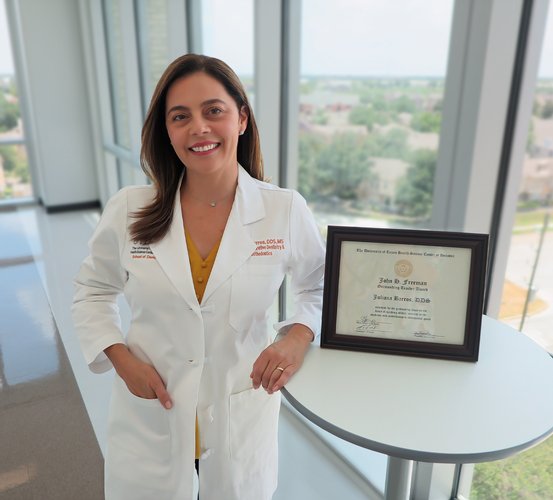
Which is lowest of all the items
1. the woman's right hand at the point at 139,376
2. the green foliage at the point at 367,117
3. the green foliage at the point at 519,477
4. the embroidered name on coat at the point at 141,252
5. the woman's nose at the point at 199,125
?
the green foliage at the point at 519,477

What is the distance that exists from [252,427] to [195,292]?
41 cm

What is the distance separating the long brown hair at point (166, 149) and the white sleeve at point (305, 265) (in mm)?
212

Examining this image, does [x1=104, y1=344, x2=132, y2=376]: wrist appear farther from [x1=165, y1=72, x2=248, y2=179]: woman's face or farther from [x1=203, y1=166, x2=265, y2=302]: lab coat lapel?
[x1=165, y1=72, x2=248, y2=179]: woman's face

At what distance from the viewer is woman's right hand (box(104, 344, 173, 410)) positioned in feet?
4.19

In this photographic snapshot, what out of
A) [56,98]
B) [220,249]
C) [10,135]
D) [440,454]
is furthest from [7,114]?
[440,454]

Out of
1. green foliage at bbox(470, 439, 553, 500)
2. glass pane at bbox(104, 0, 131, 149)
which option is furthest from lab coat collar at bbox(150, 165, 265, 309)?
glass pane at bbox(104, 0, 131, 149)

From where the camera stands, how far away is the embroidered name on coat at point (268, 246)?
126 cm

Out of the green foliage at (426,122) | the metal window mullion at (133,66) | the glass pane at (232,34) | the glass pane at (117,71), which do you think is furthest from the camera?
the glass pane at (117,71)

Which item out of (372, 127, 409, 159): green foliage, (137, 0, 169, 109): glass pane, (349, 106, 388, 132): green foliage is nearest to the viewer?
(372, 127, 409, 159): green foliage

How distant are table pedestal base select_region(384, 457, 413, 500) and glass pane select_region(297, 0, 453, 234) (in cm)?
83

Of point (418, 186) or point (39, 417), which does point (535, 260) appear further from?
point (39, 417)

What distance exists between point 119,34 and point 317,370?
4632 mm

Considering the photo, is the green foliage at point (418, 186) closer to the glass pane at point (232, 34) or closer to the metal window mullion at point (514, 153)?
the metal window mullion at point (514, 153)
